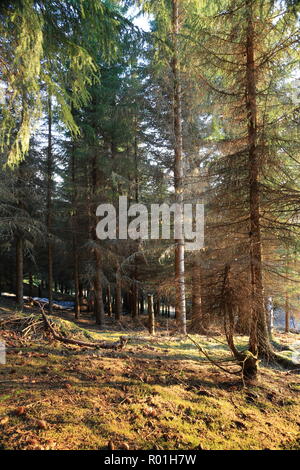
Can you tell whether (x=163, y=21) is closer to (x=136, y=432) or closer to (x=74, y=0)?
(x=74, y=0)

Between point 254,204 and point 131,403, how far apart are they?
12.5 ft

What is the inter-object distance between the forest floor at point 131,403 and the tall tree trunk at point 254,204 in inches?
33.2

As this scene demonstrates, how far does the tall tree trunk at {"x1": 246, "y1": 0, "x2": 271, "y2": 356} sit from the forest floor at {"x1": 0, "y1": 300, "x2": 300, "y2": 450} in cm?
84

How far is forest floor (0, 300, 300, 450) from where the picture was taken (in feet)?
7.27

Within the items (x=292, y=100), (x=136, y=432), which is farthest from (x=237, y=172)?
(x=136, y=432)

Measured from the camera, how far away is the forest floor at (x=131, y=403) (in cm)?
221

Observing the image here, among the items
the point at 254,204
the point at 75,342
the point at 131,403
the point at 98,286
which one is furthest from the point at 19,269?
the point at 254,204

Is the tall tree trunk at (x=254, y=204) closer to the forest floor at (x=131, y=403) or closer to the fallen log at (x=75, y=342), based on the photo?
the forest floor at (x=131, y=403)

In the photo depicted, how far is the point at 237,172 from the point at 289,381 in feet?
13.7

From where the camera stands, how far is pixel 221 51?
4.96 m

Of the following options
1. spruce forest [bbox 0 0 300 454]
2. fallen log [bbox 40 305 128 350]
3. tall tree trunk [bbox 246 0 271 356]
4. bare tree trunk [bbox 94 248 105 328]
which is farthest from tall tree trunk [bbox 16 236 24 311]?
tall tree trunk [bbox 246 0 271 356]

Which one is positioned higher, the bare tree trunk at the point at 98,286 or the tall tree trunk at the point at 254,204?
the tall tree trunk at the point at 254,204

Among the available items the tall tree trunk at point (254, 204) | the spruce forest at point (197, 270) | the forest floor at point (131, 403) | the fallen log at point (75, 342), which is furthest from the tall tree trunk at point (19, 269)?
the tall tree trunk at point (254, 204)

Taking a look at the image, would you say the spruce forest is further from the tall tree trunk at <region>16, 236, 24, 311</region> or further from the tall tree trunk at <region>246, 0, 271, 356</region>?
the tall tree trunk at <region>16, 236, 24, 311</region>
